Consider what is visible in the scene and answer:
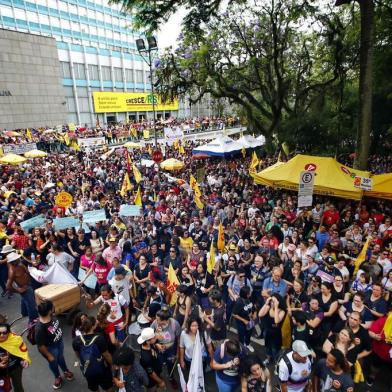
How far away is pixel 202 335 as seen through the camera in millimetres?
4664

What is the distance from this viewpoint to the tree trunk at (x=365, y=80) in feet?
32.1

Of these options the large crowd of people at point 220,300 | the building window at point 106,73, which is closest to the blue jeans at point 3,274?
the large crowd of people at point 220,300

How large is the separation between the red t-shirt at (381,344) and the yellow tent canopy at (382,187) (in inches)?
240

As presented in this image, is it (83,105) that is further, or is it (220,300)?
(83,105)

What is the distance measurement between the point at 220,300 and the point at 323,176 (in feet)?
22.9

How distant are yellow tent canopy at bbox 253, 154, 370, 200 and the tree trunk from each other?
760 millimetres

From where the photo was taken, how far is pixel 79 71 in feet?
160

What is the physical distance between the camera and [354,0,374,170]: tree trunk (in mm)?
9797

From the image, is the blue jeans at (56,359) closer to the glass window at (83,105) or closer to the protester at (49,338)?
the protester at (49,338)

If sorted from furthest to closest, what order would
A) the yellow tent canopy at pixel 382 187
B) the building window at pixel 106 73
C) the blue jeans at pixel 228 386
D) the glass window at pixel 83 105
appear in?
the building window at pixel 106 73 < the glass window at pixel 83 105 < the yellow tent canopy at pixel 382 187 < the blue jeans at pixel 228 386

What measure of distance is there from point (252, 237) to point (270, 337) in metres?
3.34

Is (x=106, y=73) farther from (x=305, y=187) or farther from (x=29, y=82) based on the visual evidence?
(x=305, y=187)

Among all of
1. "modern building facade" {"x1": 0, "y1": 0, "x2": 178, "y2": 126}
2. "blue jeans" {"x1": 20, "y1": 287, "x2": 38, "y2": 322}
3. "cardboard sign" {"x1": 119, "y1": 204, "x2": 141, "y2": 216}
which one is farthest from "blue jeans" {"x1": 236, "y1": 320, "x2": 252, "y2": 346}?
"modern building facade" {"x1": 0, "y1": 0, "x2": 178, "y2": 126}

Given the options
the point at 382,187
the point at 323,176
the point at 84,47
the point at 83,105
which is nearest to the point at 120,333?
the point at 323,176
